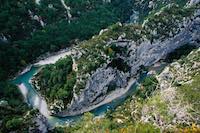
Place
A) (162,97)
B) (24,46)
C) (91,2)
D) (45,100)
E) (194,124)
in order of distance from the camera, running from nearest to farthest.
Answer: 1. (194,124)
2. (162,97)
3. (45,100)
4. (24,46)
5. (91,2)

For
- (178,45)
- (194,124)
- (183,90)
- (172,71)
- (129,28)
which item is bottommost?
(194,124)

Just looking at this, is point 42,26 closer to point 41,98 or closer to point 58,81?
point 41,98

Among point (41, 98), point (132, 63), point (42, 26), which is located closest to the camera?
point (41, 98)

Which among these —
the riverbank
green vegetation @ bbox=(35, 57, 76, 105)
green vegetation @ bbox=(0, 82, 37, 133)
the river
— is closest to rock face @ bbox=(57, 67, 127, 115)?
the riverbank

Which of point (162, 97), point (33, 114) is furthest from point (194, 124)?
point (33, 114)

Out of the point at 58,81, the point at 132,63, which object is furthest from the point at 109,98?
the point at 58,81

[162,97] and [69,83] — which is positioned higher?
[69,83]

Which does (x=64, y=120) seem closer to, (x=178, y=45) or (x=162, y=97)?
(x=178, y=45)
